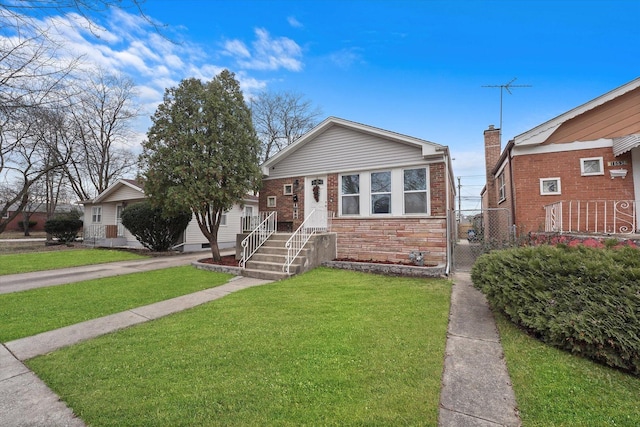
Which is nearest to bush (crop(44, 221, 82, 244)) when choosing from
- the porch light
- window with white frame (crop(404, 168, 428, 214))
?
window with white frame (crop(404, 168, 428, 214))

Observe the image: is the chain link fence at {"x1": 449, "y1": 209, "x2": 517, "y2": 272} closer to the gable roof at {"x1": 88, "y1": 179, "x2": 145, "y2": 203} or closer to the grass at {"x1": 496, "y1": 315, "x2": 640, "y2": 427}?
the grass at {"x1": 496, "y1": 315, "x2": 640, "y2": 427}

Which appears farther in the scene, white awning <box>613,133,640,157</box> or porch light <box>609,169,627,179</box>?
porch light <box>609,169,627,179</box>

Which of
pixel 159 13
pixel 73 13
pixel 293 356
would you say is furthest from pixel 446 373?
pixel 73 13

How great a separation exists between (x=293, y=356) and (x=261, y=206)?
9.36 m

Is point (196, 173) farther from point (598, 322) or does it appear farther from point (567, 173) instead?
point (567, 173)

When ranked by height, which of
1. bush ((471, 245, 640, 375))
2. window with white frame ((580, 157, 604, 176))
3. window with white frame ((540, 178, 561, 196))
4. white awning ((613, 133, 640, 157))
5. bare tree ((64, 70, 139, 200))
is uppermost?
bare tree ((64, 70, 139, 200))

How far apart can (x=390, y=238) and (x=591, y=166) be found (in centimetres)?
610

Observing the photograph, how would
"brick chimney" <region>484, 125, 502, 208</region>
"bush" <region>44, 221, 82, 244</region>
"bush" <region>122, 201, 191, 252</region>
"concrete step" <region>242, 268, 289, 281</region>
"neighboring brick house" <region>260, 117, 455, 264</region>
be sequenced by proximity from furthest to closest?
"bush" <region>44, 221, 82, 244</region> < "brick chimney" <region>484, 125, 502, 208</region> < "bush" <region>122, 201, 191, 252</region> < "neighboring brick house" <region>260, 117, 455, 264</region> < "concrete step" <region>242, 268, 289, 281</region>

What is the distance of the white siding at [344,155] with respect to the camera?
368 inches

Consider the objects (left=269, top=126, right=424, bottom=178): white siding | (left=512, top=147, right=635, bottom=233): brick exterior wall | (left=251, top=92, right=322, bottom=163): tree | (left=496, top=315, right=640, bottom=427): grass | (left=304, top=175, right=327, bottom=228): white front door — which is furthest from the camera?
(left=251, top=92, right=322, bottom=163): tree

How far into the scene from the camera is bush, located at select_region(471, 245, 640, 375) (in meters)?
2.79

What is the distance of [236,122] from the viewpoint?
9.62 metres

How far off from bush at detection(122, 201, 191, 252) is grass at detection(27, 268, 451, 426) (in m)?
10.7

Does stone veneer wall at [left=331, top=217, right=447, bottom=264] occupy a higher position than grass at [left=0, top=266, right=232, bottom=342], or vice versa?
stone veneer wall at [left=331, top=217, right=447, bottom=264]
